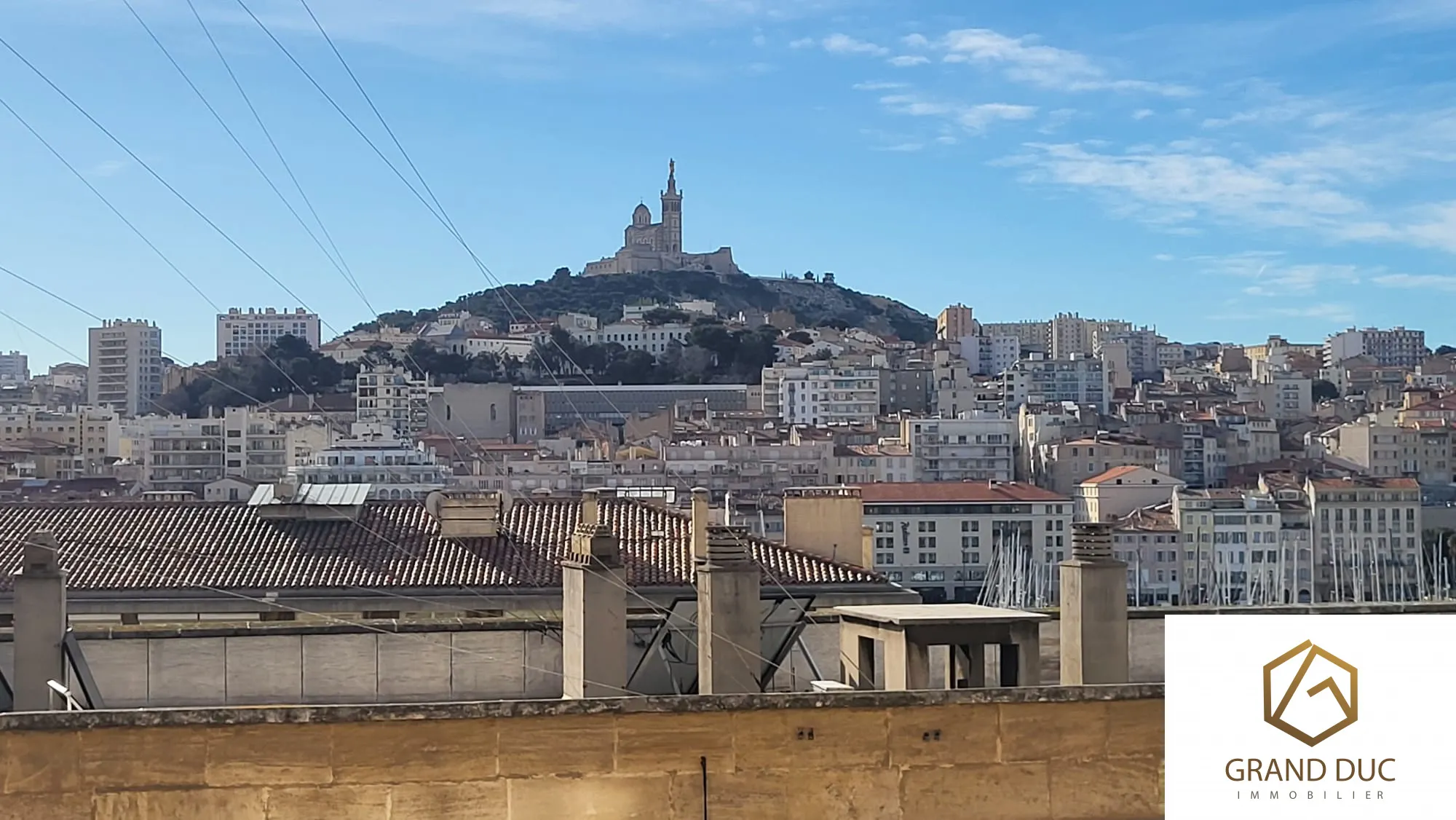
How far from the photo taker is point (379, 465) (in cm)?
7494

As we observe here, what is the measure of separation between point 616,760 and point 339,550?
11.5 metres

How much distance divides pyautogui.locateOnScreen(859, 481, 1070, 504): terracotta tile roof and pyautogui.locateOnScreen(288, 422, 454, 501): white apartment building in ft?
56.6

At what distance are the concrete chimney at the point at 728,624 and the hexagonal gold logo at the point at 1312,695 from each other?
2.44 m

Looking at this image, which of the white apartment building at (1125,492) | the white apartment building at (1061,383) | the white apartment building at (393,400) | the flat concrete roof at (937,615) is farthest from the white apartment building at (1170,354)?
the flat concrete roof at (937,615)

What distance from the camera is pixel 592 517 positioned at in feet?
55.3

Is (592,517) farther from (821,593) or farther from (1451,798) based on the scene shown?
(1451,798)

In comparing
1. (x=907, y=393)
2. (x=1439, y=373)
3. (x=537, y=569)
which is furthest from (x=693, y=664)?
(x=1439, y=373)

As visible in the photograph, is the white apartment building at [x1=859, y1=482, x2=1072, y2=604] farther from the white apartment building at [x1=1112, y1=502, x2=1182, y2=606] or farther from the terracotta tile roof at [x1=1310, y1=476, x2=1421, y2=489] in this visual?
the terracotta tile roof at [x1=1310, y1=476, x2=1421, y2=489]

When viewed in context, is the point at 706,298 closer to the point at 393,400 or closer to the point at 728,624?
the point at 393,400

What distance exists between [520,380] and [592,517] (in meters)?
96.9

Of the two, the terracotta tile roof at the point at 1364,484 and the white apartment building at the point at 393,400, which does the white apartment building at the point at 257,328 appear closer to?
the white apartment building at the point at 393,400

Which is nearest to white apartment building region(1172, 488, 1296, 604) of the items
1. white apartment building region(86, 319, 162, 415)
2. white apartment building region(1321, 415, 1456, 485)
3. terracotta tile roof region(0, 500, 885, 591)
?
white apartment building region(1321, 415, 1456, 485)

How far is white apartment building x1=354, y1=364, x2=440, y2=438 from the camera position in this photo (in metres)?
95.7

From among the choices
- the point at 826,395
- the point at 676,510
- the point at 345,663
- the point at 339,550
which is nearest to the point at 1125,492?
the point at 826,395
